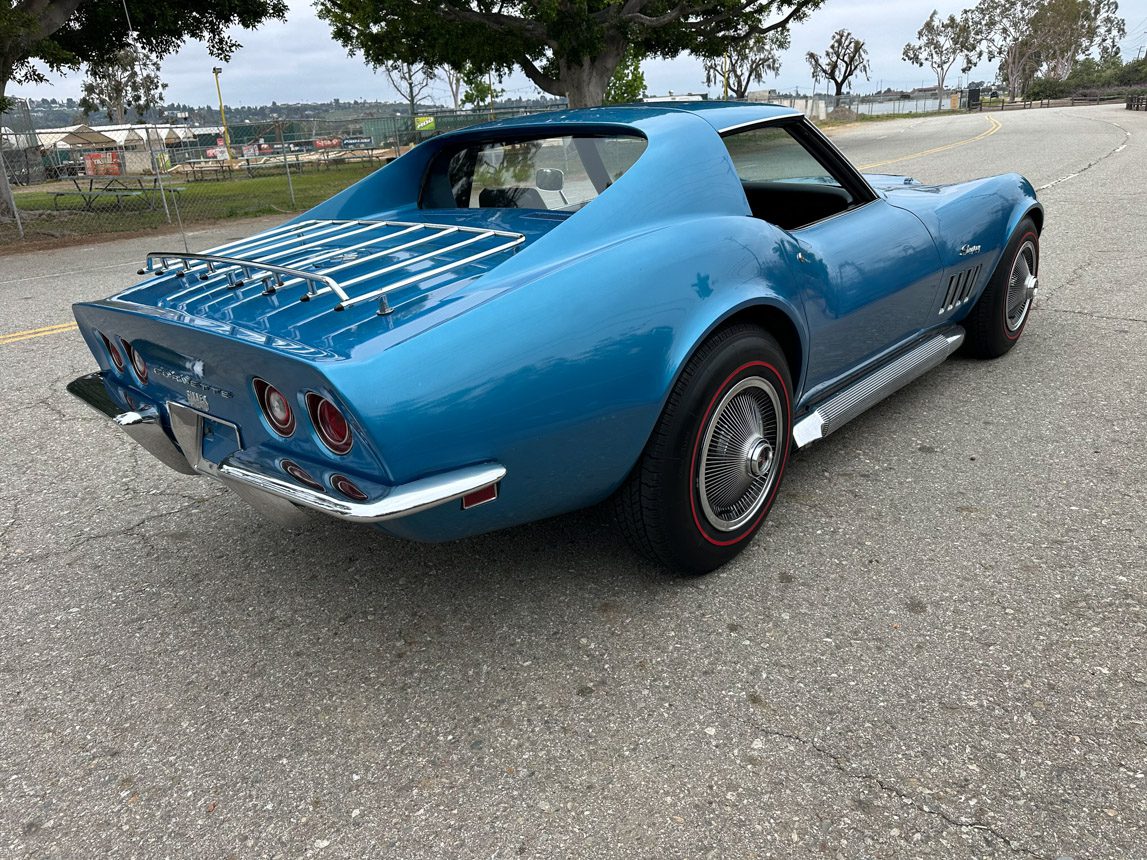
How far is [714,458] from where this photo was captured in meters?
2.56

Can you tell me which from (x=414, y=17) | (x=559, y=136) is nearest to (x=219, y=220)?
(x=414, y=17)

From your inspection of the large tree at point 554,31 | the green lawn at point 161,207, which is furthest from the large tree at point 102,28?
the large tree at point 554,31

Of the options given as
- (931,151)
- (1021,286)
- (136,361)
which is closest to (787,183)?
(1021,286)

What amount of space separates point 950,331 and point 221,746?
3.36 meters

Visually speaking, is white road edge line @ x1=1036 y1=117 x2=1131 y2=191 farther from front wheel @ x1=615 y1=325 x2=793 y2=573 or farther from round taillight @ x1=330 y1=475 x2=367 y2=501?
round taillight @ x1=330 y1=475 x2=367 y2=501

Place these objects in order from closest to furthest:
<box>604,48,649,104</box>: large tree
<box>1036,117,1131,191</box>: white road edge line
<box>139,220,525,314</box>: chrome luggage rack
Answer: <box>139,220,525,314</box>: chrome luggage rack
<box>1036,117,1131,191</box>: white road edge line
<box>604,48,649,104</box>: large tree

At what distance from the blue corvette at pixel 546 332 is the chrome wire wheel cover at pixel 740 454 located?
1 centimetres

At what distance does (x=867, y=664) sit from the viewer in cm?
222

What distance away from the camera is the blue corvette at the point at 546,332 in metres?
1.97

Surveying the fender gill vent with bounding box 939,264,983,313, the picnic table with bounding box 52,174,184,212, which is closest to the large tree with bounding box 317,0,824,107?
the picnic table with bounding box 52,174,184,212

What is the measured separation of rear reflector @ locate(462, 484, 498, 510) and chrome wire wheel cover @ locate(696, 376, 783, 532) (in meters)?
0.68

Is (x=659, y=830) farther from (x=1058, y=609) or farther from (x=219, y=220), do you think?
(x=219, y=220)

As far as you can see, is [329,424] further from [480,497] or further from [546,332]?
[546,332]

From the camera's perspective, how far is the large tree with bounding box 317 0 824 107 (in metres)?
18.9
